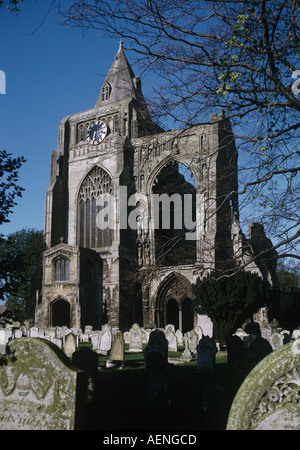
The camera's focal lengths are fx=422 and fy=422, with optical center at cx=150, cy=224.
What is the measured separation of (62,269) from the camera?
28.9m

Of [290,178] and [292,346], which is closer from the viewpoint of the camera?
[292,346]

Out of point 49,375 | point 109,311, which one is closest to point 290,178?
point 49,375

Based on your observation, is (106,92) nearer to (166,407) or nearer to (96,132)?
(96,132)

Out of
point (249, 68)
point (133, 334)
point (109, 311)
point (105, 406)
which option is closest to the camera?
point (249, 68)

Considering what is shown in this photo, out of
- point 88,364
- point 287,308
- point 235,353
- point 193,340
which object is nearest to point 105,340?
point 193,340

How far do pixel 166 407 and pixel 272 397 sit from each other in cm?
442

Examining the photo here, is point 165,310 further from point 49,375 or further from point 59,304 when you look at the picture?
point 49,375

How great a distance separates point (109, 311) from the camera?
1101 inches

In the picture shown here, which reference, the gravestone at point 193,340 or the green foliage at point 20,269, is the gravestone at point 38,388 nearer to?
the green foliage at point 20,269

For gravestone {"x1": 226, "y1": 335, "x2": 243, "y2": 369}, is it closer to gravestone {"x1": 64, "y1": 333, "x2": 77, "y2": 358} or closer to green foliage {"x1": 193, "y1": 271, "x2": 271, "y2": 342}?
gravestone {"x1": 64, "y1": 333, "x2": 77, "y2": 358}

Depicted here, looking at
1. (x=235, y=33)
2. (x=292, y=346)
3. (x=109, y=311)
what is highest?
(x=235, y=33)

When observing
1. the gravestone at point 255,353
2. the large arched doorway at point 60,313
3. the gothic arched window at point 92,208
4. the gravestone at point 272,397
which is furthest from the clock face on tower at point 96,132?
the gravestone at point 272,397
